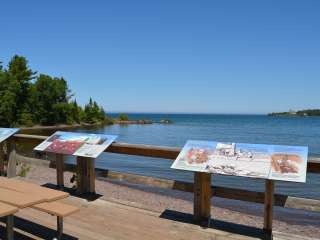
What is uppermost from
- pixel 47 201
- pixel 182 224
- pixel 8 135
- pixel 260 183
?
pixel 8 135

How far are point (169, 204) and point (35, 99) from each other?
5827cm

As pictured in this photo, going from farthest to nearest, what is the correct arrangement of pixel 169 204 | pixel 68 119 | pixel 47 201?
pixel 68 119 < pixel 169 204 < pixel 47 201

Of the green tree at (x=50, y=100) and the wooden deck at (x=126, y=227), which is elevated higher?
the green tree at (x=50, y=100)

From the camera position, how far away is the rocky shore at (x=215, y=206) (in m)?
7.19

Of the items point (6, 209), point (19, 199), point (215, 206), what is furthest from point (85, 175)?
point (215, 206)

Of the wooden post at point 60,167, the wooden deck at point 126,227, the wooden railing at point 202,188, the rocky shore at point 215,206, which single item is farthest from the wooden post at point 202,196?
the wooden post at point 60,167

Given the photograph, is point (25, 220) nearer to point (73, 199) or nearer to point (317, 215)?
point (73, 199)

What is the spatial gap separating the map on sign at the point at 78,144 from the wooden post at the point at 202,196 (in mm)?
1550

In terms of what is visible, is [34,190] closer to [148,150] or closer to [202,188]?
[148,150]

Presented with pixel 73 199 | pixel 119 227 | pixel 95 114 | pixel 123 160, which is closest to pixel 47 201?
pixel 119 227

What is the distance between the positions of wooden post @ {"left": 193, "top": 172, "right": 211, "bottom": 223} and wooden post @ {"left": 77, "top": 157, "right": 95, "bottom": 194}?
200cm

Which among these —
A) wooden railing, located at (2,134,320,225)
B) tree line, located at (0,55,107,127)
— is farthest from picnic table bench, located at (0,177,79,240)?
tree line, located at (0,55,107,127)

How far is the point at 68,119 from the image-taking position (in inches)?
2840

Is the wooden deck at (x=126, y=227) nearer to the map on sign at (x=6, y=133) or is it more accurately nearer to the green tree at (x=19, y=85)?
the map on sign at (x=6, y=133)
